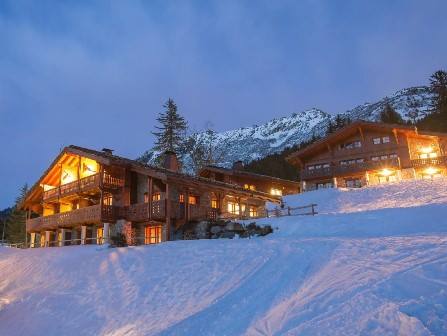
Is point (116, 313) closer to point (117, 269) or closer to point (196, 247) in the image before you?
point (117, 269)

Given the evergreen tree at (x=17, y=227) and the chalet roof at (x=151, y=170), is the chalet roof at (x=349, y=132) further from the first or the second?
the evergreen tree at (x=17, y=227)

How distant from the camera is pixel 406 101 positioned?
17762cm

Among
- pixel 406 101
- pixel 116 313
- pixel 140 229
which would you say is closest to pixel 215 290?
pixel 116 313

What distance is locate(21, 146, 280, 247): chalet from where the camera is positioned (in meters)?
27.0

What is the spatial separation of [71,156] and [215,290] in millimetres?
26253

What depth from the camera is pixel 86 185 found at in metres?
30.8

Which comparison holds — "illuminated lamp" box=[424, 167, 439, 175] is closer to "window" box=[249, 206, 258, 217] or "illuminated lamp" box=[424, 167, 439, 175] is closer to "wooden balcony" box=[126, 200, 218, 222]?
"window" box=[249, 206, 258, 217]

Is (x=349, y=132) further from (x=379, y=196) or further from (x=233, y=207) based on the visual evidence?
(x=233, y=207)

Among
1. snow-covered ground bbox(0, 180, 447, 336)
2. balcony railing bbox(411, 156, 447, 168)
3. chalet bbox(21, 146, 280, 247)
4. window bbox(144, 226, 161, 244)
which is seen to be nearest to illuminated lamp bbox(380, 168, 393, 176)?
balcony railing bbox(411, 156, 447, 168)

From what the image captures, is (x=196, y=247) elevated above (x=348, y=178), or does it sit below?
below

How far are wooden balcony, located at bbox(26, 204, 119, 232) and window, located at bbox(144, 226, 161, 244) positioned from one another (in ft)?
8.27

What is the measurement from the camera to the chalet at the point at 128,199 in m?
27.0

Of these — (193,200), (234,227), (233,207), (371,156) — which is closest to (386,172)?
(371,156)

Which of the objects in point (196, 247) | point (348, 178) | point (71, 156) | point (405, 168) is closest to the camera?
point (196, 247)
